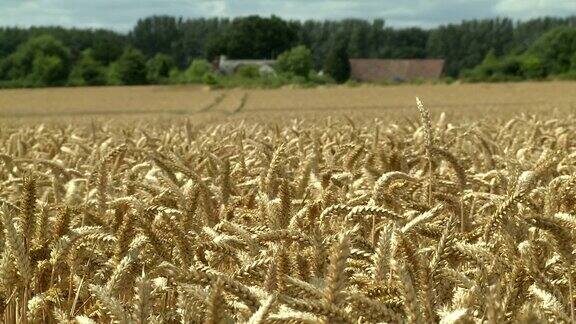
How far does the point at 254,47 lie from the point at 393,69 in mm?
22354

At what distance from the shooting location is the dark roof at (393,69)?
100938 mm

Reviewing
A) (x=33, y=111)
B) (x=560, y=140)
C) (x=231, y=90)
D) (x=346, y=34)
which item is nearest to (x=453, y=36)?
(x=346, y=34)

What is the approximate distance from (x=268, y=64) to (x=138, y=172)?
94.3 meters

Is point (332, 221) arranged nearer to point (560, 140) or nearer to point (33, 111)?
point (560, 140)

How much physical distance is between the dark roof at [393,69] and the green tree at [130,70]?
3297cm

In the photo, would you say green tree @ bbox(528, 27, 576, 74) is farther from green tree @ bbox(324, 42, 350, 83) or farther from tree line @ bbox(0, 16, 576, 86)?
green tree @ bbox(324, 42, 350, 83)

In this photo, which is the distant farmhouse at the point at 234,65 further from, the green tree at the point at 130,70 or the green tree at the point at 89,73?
the green tree at the point at 89,73

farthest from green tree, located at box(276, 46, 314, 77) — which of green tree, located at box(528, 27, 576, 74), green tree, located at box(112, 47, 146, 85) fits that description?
green tree, located at box(528, 27, 576, 74)

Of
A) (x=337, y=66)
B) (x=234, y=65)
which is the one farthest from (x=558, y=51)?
(x=234, y=65)

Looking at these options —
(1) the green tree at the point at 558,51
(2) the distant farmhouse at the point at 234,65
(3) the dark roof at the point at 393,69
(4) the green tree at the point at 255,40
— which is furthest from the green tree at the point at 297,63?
(4) the green tree at the point at 255,40

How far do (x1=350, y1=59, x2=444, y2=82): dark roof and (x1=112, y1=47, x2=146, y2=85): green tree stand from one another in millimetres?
32973

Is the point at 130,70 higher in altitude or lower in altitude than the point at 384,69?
higher

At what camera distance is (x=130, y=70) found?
74.2m

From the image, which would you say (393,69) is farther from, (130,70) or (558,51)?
(130,70)
